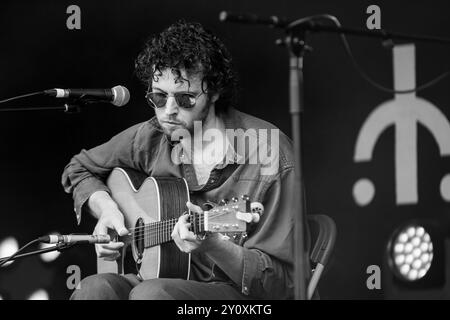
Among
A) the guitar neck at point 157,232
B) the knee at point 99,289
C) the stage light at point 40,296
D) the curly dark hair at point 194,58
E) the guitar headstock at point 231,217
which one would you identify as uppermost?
the curly dark hair at point 194,58

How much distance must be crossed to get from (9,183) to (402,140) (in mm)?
1644

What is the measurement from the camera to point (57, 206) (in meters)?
3.72

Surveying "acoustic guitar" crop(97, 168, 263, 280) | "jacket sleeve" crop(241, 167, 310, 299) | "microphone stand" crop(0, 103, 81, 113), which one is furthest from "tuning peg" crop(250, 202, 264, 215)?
"microphone stand" crop(0, 103, 81, 113)

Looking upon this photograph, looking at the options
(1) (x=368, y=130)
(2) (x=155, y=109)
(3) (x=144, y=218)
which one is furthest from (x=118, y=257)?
(1) (x=368, y=130)

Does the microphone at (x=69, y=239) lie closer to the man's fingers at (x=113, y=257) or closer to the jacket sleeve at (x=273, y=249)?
the man's fingers at (x=113, y=257)

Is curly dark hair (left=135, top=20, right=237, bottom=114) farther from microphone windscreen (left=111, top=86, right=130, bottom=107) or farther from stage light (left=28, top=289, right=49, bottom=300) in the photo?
stage light (left=28, top=289, right=49, bottom=300)

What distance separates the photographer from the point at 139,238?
339cm

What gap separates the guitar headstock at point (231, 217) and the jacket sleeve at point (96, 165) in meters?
0.69

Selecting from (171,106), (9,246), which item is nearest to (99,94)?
(171,106)

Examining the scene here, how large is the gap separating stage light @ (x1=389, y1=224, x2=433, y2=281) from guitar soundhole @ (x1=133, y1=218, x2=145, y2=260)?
0.94m

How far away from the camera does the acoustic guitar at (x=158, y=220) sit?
2969 millimetres

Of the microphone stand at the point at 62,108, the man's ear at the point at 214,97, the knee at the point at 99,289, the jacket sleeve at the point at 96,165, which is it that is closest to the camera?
the knee at the point at 99,289

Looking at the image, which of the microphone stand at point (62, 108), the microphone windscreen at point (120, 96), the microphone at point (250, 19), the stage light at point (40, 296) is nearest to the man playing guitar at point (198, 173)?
the microphone windscreen at point (120, 96)

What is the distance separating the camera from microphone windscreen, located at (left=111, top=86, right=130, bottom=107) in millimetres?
3348
